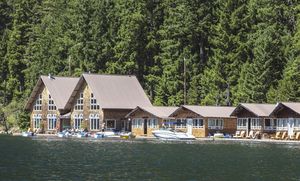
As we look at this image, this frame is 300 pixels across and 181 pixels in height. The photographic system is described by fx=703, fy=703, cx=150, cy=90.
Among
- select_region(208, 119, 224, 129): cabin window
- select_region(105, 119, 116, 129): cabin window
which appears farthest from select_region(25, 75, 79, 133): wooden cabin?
select_region(208, 119, 224, 129): cabin window

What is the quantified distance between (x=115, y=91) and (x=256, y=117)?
79.5 feet

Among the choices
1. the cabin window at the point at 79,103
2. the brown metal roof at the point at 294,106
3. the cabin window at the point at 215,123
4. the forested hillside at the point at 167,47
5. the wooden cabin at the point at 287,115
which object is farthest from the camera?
the cabin window at the point at 79,103

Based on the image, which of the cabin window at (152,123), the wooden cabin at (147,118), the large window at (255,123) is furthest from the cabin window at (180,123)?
the large window at (255,123)

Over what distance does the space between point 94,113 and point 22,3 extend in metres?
41.4

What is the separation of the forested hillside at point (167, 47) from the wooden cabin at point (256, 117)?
6.63 meters

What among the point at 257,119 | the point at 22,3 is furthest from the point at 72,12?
the point at 257,119

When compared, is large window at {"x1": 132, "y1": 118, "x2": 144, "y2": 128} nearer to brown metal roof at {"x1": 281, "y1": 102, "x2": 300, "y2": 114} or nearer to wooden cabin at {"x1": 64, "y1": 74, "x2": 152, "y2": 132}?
wooden cabin at {"x1": 64, "y1": 74, "x2": 152, "y2": 132}

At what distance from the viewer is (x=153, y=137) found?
9238cm

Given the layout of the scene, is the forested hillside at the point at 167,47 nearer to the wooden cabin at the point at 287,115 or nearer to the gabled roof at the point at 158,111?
the wooden cabin at the point at 287,115

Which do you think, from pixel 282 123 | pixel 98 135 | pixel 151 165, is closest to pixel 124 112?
pixel 98 135

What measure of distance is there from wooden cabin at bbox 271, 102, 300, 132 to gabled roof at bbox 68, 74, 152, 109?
23.7 m

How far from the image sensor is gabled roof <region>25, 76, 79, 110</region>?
104 metres

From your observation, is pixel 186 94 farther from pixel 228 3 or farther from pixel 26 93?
pixel 26 93

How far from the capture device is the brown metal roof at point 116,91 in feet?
327
